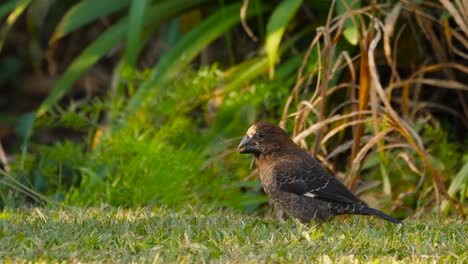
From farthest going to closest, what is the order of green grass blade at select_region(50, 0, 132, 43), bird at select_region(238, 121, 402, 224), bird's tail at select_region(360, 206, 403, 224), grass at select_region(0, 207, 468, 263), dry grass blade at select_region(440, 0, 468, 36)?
1. green grass blade at select_region(50, 0, 132, 43)
2. dry grass blade at select_region(440, 0, 468, 36)
3. bird at select_region(238, 121, 402, 224)
4. bird's tail at select_region(360, 206, 403, 224)
5. grass at select_region(0, 207, 468, 263)

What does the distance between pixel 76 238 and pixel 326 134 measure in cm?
233

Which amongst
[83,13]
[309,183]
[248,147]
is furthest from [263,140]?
[83,13]

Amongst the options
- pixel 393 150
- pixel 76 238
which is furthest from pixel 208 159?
pixel 76 238

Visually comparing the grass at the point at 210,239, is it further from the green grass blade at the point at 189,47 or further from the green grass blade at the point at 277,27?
the green grass blade at the point at 189,47

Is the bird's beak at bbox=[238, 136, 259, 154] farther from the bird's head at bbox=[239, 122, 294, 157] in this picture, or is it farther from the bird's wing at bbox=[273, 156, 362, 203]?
the bird's wing at bbox=[273, 156, 362, 203]

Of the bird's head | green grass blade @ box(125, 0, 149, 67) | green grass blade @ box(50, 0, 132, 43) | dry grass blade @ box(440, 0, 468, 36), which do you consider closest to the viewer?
the bird's head

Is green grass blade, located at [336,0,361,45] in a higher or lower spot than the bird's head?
higher

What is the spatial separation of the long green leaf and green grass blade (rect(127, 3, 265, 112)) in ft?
0.92

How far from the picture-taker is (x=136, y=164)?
5672 mm

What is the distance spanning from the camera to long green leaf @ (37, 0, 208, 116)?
251 inches

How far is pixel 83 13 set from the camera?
21.0 feet

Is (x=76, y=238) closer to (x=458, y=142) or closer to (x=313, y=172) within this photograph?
(x=313, y=172)

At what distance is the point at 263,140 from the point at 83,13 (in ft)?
7.40

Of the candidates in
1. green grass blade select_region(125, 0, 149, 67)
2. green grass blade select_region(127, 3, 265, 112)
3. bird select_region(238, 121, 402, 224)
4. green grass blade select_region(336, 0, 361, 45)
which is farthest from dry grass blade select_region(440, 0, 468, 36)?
green grass blade select_region(125, 0, 149, 67)
